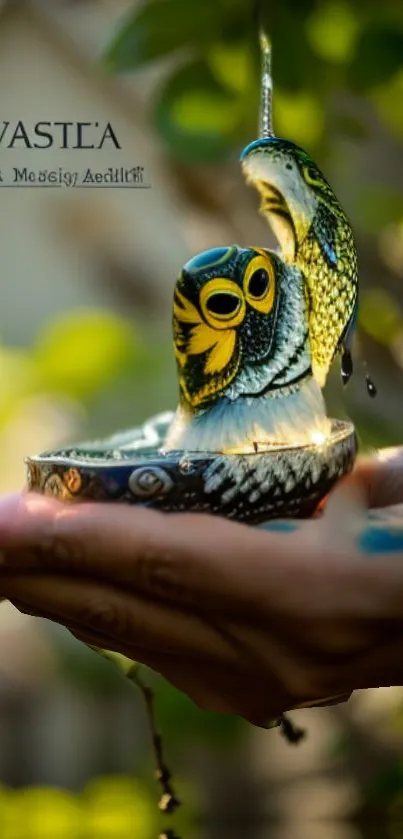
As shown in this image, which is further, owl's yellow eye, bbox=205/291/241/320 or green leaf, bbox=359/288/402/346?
green leaf, bbox=359/288/402/346

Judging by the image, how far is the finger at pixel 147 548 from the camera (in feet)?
1.08

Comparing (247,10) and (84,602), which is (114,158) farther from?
(84,602)

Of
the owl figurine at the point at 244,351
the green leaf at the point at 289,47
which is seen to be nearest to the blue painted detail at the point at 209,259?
the owl figurine at the point at 244,351

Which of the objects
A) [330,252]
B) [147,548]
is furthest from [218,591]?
[330,252]

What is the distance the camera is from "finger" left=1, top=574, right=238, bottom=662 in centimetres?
34

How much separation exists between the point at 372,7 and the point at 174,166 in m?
0.11

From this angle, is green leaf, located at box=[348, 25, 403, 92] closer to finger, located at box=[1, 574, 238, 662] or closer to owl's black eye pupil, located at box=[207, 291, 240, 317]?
owl's black eye pupil, located at box=[207, 291, 240, 317]

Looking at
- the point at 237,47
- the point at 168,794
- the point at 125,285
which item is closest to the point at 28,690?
the point at 168,794

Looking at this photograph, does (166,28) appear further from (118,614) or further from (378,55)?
(118,614)

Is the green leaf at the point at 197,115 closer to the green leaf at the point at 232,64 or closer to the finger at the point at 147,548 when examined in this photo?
the green leaf at the point at 232,64

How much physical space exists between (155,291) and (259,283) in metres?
0.10

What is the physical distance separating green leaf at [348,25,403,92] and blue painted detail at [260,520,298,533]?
0.66 feet

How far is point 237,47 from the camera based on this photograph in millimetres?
402

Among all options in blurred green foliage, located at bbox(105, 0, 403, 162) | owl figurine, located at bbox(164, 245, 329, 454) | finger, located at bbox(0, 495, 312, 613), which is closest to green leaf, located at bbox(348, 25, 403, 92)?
blurred green foliage, located at bbox(105, 0, 403, 162)
